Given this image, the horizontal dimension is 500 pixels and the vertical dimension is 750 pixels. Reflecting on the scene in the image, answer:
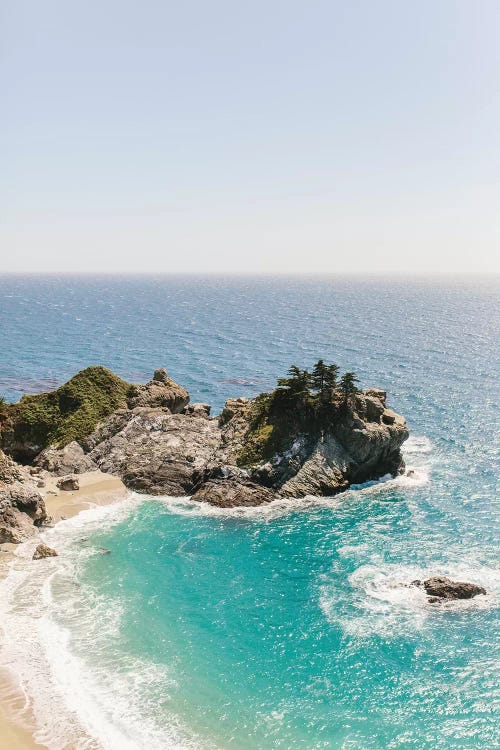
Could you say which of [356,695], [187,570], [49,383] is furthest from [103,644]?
[49,383]

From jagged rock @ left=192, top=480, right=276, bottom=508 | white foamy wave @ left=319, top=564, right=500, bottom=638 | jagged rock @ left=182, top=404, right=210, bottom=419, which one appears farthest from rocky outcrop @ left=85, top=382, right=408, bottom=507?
white foamy wave @ left=319, top=564, right=500, bottom=638

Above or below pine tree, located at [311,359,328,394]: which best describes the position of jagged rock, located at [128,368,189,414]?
below

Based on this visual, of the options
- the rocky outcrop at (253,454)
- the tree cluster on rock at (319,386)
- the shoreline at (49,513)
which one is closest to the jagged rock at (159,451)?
the rocky outcrop at (253,454)

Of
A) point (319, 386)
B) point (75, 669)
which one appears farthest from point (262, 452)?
point (75, 669)

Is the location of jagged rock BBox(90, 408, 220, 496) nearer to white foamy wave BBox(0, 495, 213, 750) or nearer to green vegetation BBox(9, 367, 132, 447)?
green vegetation BBox(9, 367, 132, 447)

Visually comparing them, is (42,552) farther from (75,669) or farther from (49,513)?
(75,669)
